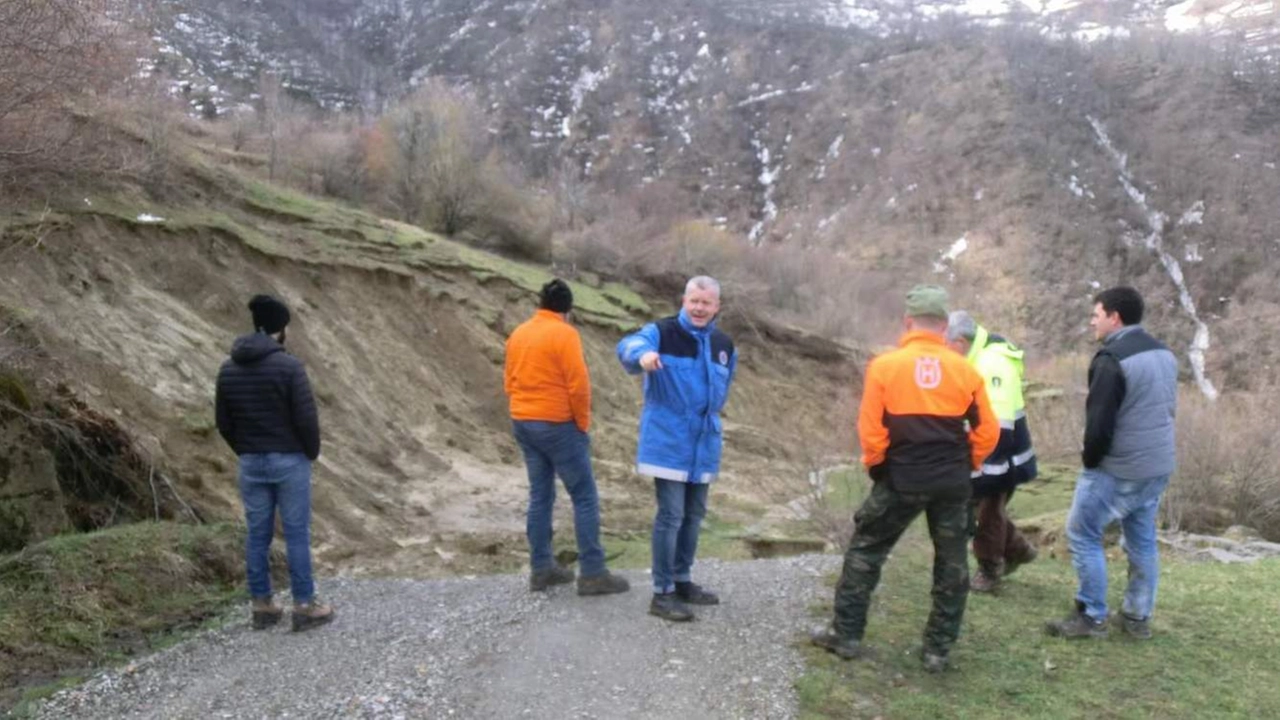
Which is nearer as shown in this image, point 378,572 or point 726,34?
point 378,572

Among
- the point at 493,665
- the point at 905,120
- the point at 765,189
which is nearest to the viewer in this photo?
the point at 493,665

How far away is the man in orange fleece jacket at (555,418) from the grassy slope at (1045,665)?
5.19ft

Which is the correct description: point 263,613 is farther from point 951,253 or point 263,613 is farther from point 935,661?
point 951,253

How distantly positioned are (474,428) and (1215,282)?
5910cm

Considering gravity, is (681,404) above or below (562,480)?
above

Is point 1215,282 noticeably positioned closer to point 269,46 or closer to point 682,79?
point 682,79

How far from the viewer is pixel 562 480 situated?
6469mm

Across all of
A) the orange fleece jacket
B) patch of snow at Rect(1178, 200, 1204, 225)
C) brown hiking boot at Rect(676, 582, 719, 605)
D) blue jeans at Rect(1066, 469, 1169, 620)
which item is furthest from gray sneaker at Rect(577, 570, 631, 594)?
patch of snow at Rect(1178, 200, 1204, 225)

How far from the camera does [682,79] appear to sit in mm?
98062

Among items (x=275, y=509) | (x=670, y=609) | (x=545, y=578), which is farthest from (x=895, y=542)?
(x=275, y=509)

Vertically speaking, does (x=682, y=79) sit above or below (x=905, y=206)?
above

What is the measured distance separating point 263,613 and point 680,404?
10.2 ft

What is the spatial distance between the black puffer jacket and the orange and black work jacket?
3415mm

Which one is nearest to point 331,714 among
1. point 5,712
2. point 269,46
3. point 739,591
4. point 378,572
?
point 5,712
